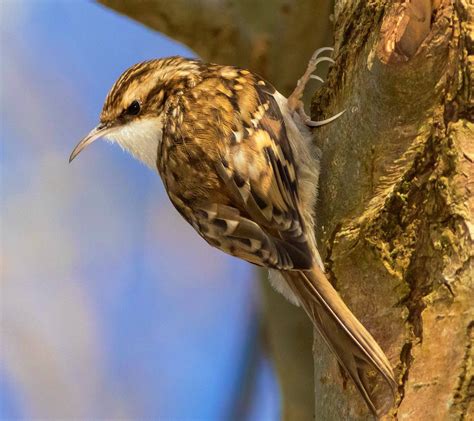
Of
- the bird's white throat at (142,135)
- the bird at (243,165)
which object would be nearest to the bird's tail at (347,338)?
the bird at (243,165)

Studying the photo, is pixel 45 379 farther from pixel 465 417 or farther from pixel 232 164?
pixel 465 417

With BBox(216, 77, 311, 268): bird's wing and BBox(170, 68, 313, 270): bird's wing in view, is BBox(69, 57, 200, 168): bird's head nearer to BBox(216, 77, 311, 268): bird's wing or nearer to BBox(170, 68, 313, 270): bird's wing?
BBox(170, 68, 313, 270): bird's wing

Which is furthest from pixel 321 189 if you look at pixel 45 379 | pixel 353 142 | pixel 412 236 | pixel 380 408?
pixel 45 379

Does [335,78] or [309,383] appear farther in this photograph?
[309,383]

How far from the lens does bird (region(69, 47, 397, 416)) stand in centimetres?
146

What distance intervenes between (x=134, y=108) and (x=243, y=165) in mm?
351

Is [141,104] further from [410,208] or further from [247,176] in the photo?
[410,208]

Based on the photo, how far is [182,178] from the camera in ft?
6.00

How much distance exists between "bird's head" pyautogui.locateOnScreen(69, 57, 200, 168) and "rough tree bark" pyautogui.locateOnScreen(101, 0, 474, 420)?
18.1 inches

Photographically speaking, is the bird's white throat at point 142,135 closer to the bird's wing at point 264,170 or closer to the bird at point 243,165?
the bird at point 243,165

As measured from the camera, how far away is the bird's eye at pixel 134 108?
1.91 m

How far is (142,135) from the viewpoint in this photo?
1951 mm

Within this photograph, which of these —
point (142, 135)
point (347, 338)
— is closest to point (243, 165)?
point (142, 135)

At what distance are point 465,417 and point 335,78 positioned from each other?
71 cm
